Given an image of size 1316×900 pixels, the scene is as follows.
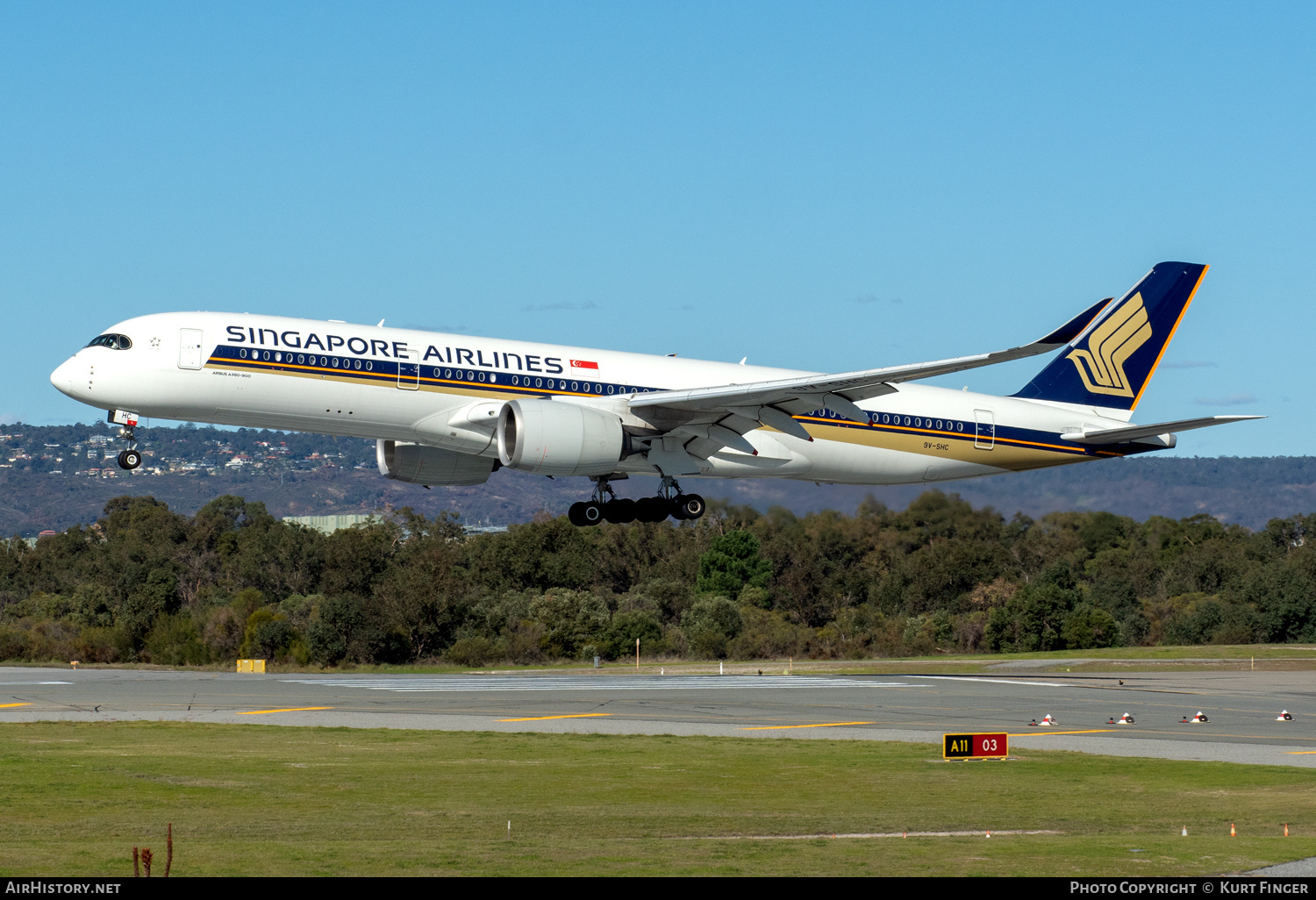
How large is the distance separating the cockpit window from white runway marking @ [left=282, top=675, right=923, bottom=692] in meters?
14.8

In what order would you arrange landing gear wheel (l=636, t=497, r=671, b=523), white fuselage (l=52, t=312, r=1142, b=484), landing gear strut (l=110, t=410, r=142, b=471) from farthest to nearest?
landing gear wheel (l=636, t=497, r=671, b=523) < landing gear strut (l=110, t=410, r=142, b=471) < white fuselage (l=52, t=312, r=1142, b=484)

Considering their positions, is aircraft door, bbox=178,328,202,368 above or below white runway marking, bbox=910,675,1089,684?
above

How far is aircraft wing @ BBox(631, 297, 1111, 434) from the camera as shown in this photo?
37.6m

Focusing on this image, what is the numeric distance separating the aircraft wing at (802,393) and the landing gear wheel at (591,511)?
13.8 ft

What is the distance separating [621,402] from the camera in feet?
135

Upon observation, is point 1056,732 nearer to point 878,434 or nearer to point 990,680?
point 878,434

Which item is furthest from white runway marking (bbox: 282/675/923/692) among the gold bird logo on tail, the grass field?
the grass field

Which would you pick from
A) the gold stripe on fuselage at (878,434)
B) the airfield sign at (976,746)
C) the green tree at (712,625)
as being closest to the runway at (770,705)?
the airfield sign at (976,746)

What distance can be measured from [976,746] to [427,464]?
21681mm

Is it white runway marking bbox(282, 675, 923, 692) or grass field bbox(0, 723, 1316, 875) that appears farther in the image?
white runway marking bbox(282, 675, 923, 692)

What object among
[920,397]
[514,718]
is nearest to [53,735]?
[514,718]

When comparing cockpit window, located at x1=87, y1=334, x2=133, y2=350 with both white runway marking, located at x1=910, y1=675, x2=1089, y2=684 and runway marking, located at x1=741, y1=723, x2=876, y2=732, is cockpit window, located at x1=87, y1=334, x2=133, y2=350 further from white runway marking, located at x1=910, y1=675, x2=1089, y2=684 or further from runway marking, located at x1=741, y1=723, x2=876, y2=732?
white runway marking, located at x1=910, y1=675, x2=1089, y2=684

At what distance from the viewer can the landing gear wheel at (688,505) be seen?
4400 cm

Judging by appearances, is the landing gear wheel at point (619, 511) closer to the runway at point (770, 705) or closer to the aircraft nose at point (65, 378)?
the runway at point (770, 705)
